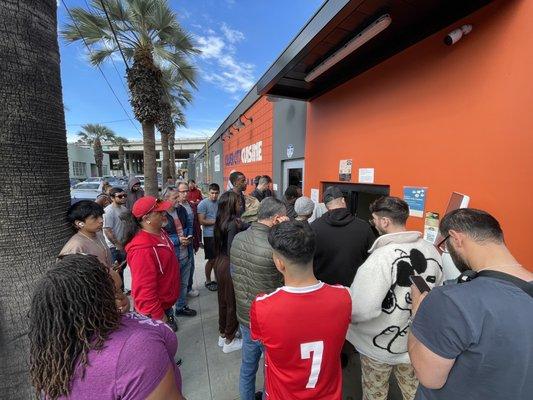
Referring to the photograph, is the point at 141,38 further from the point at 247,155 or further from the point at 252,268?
the point at 252,268

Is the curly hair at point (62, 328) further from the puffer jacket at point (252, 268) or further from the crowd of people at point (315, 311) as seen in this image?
the puffer jacket at point (252, 268)

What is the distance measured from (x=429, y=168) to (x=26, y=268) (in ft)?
11.7

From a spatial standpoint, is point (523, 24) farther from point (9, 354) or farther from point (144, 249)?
point (9, 354)

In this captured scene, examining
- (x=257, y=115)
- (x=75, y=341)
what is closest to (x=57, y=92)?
(x=75, y=341)

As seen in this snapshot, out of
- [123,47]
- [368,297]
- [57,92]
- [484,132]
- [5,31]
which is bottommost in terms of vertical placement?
[368,297]

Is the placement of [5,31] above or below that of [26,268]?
above

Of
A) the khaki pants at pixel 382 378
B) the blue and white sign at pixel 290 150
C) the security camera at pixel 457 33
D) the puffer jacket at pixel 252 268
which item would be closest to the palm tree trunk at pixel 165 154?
the blue and white sign at pixel 290 150

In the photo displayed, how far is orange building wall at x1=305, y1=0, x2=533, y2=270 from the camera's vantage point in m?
1.94

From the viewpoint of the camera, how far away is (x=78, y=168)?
123 ft

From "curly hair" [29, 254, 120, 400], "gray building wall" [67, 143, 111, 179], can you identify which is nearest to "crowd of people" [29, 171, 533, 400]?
"curly hair" [29, 254, 120, 400]

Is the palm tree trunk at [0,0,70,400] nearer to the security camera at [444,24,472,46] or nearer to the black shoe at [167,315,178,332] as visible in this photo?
the black shoe at [167,315,178,332]

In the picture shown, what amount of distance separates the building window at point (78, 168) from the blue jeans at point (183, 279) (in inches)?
1611

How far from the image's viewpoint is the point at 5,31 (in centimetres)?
163

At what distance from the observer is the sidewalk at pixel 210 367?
2.46m
